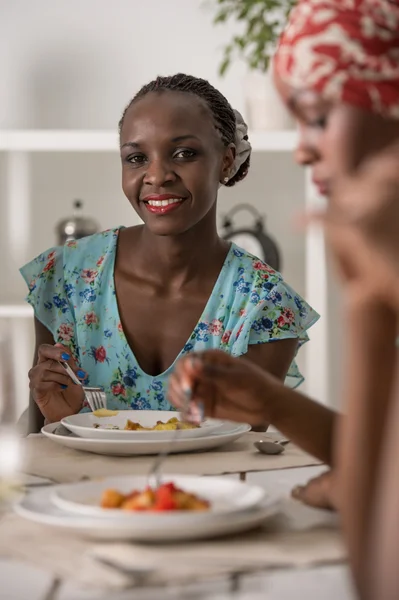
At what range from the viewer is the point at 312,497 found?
0.99m

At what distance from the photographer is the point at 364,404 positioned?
0.72 m

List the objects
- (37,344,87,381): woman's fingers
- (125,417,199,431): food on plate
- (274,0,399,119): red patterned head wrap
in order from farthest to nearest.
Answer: (37,344,87,381): woman's fingers, (125,417,199,431): food on plate, (274,0,399,119): red patterned head wrap

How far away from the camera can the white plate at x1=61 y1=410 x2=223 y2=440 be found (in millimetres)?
1321

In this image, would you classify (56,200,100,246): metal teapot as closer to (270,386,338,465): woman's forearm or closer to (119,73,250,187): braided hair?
(119,73,250,187): braided hair

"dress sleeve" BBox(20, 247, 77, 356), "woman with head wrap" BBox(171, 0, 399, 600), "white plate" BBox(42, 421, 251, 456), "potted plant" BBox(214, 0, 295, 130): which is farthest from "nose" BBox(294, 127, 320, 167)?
"potted plant" BBox(214, 0, 295, 130)

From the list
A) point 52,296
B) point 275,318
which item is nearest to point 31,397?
point 52,296

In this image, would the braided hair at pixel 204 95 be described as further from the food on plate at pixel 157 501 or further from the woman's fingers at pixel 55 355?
the food on plate at pixel 157 501

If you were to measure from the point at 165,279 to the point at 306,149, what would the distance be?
1.15 m

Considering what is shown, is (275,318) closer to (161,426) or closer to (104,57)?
(161,426)

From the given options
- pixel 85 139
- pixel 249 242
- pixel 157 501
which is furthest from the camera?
pixel 249 242

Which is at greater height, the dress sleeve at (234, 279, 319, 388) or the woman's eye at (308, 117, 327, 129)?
the woman's eye at (308, 117, 327, 129)

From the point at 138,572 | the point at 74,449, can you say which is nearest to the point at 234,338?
the point at 74,449

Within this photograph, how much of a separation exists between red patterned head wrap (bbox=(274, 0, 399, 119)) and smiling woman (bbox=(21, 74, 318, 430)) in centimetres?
91

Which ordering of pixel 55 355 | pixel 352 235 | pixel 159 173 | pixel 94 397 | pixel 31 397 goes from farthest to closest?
pixel 31 397, pixel 159 173, pixel 94 397, pixel 55 355, pixel 352 235
